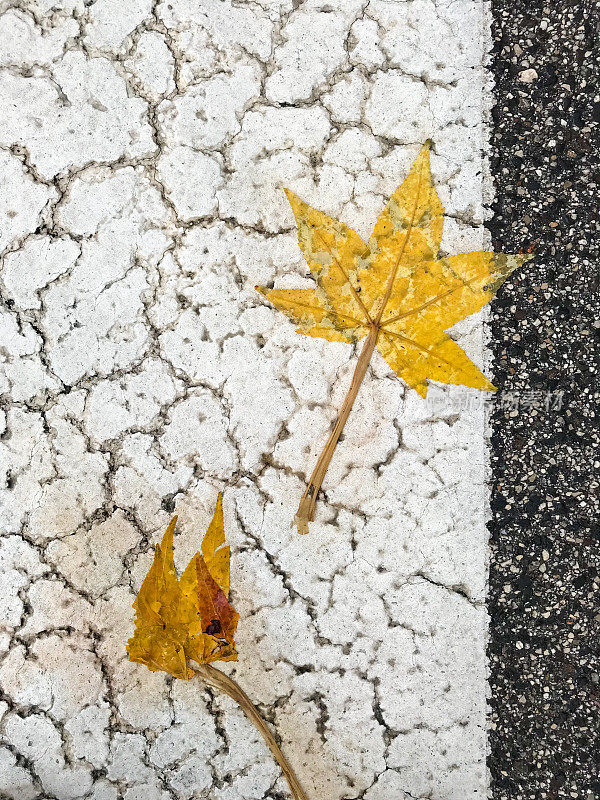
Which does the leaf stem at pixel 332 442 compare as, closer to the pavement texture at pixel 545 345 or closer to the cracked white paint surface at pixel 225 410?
the cracked white paint surface at pixel 225 410

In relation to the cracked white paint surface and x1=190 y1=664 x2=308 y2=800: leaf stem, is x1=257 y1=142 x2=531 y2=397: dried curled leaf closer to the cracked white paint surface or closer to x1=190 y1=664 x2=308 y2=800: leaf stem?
the cracked white paint surface

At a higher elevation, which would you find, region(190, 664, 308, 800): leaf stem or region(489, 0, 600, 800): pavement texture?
region(489, 0, 600, 800): pavement texture

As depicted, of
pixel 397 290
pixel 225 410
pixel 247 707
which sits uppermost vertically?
pixel 397 290

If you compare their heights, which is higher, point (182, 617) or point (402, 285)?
point (402, 285)

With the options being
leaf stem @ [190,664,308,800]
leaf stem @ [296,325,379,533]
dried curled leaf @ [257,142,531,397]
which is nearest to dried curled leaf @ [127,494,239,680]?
leaf stem @ [190,664,308,800]

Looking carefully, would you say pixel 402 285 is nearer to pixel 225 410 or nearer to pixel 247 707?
pixel 225 410

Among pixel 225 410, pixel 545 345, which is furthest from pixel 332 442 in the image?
pixel 545 345
